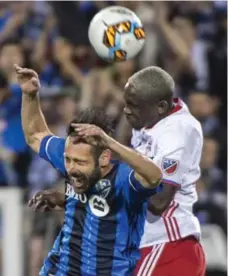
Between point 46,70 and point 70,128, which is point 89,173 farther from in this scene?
point 46,70

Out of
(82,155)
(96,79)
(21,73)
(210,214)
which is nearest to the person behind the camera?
(82,155)

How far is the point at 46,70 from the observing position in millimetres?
10773

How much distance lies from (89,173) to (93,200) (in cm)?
18

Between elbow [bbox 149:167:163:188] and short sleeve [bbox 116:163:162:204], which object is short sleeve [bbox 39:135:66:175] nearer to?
short sleeve [bbox 116:163:162:204]

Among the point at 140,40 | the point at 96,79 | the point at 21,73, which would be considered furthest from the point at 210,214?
the point at 21,73

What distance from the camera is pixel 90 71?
1080 centimetres

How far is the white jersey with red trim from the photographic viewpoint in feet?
19.2

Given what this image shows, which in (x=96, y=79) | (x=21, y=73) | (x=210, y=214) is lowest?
(x=210, y=214)

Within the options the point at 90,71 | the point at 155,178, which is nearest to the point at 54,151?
the point at 155,178

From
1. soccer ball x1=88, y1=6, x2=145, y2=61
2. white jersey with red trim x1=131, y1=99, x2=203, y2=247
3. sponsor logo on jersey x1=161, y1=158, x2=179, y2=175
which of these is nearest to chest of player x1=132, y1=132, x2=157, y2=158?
white jersey with red trim x1=131, y1=99, x2=203, y2=247

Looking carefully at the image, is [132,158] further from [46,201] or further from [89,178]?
[46,201]

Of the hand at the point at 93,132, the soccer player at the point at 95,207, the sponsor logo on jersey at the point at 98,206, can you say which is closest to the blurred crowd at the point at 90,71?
the soccer player at the point at 95,207

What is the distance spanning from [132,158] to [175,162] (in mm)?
802

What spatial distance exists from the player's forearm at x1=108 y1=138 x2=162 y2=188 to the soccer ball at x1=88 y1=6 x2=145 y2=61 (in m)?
1.48
